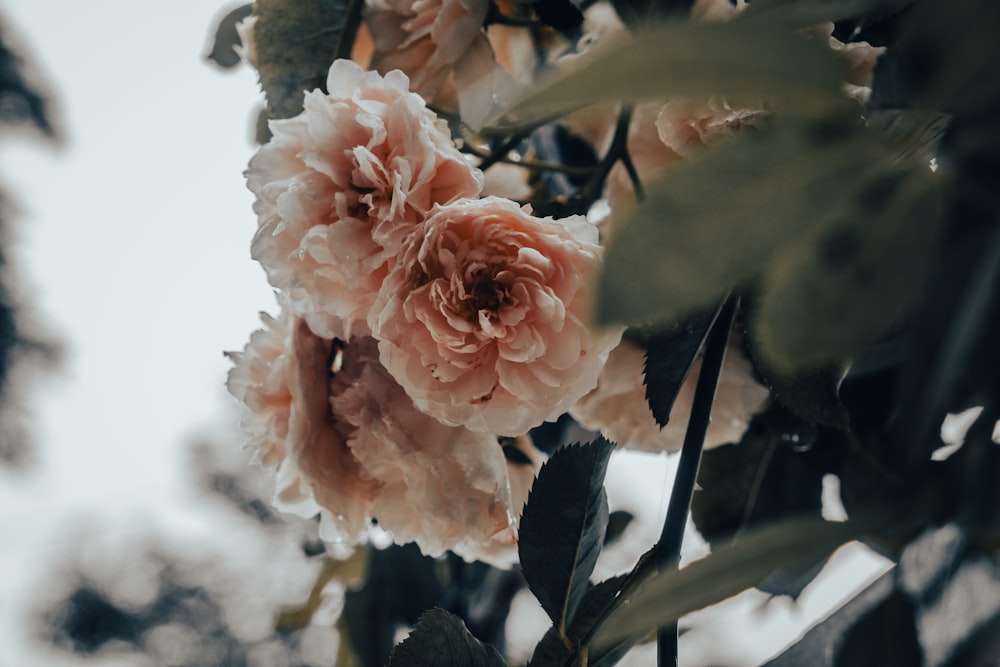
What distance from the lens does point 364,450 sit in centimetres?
27

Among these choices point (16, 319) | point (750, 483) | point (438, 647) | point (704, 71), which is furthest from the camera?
point (16, 319)

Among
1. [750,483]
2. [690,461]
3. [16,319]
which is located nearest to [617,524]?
[750,483]

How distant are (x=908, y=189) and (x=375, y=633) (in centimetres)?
37

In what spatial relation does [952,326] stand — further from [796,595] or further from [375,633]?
[375,633]

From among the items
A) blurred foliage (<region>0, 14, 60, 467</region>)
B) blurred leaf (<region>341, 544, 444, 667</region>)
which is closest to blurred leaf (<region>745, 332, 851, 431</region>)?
blurred leaf (<region>341, 544, 444, 667</region>)

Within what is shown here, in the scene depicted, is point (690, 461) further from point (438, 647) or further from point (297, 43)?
point (297, 43)

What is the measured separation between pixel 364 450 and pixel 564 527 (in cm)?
8

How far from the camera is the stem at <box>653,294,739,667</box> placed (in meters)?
0.22

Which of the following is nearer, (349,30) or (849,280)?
(849,280)

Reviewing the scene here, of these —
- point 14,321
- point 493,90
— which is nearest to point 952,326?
point 493,90

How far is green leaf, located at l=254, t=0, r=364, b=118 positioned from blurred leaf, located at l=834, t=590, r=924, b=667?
0.25 metres

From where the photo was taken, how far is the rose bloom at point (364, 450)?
0.27 m

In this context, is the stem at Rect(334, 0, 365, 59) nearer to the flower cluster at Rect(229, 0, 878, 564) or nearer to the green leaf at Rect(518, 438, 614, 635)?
the flower cluster at Rect(229, 0, 878, 564)

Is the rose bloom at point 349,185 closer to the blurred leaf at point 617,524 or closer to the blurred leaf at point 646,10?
the blurred leaf at point 646,10
